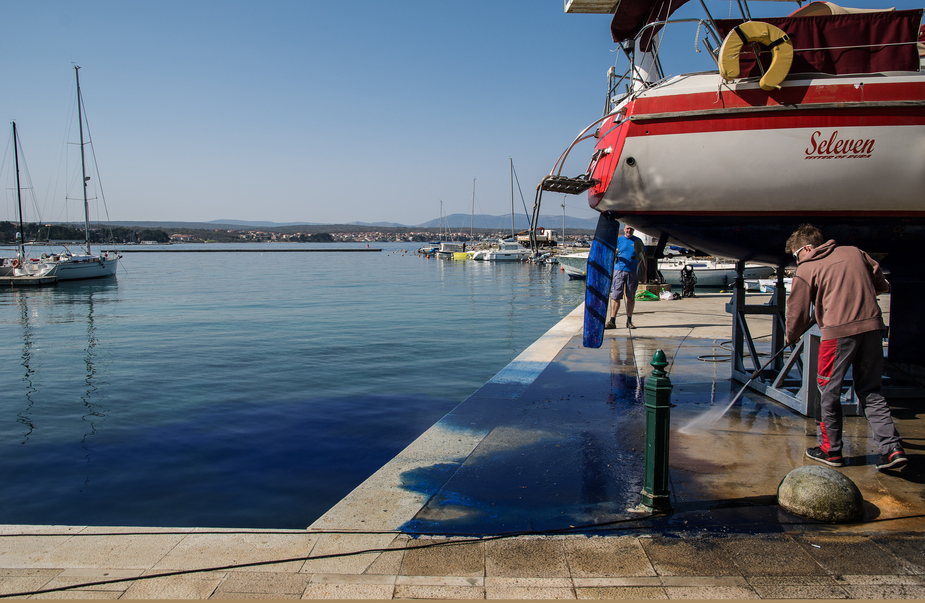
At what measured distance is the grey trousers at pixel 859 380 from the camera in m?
4.67

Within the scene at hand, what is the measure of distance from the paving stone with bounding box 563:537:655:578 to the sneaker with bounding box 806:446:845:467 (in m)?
2.21

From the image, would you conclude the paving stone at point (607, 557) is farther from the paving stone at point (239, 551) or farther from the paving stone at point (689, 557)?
the paving stone at point (239, 551)

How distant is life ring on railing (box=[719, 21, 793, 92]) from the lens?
5.63 m

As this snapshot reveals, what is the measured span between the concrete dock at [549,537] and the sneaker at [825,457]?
0.25 feet

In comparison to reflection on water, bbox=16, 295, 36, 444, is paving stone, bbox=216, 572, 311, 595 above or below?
above

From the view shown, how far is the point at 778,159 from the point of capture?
19.3ft

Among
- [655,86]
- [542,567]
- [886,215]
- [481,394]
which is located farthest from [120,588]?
[886,215]

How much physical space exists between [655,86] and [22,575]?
6340 mm

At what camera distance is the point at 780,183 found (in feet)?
19.5

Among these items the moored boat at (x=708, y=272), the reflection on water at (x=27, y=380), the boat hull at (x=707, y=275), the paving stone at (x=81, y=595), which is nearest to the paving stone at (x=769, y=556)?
the paving stone at (x=81, y=595)

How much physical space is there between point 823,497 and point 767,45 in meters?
4.00

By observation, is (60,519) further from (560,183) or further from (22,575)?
(560,183)

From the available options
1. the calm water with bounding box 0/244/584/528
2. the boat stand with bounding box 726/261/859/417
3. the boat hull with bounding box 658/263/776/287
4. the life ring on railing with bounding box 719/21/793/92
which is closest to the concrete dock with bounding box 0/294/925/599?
the boat stand with bounding box 726/261/859/417

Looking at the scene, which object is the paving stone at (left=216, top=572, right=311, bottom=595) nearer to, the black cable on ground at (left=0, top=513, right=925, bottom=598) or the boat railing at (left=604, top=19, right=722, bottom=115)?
the black cable on ground at (left=0, top=513, right=925, bottom=598)
